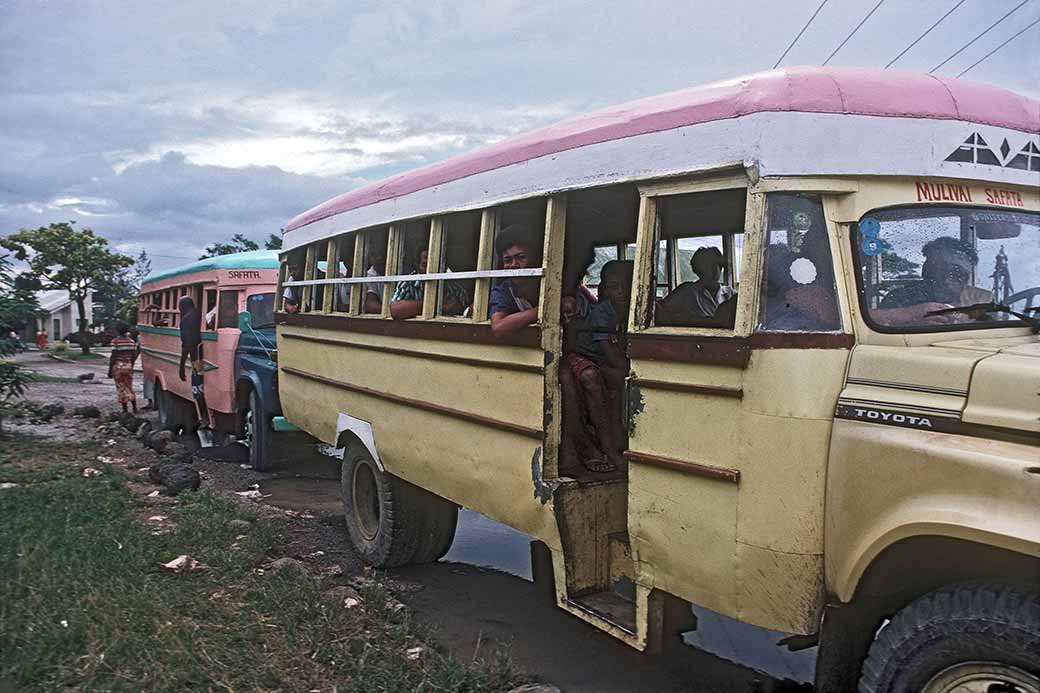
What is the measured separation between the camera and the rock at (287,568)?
5.30 meters

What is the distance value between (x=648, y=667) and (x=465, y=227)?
254cm

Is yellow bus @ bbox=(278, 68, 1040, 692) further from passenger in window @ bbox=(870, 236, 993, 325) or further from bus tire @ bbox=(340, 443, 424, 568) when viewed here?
bus tire @ bbox=(340, 443, 424, 568)

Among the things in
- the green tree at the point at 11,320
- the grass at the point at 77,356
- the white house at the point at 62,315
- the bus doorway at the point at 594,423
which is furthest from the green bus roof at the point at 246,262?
the white house at the point at 62,315

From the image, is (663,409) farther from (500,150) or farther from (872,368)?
(500,150)

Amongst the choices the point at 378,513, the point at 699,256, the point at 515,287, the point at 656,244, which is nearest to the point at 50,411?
the point at 378,513

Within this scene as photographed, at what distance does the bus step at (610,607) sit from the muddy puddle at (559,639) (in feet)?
1.77

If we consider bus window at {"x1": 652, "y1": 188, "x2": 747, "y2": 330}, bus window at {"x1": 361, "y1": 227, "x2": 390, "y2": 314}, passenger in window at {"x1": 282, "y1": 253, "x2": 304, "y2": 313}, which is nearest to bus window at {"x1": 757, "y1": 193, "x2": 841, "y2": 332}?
bus window at {"x1": 652, "y1": 188, "x2": 747, "y2": 330}

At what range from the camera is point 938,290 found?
9.71 ft

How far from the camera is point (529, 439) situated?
159 inches

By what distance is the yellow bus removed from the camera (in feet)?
8.02

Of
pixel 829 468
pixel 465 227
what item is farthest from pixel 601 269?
pixel 829 468

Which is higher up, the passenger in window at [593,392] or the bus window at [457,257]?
the bus window at [457,257]

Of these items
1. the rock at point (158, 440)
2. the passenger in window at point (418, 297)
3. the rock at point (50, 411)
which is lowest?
the rock at point (50, 411)

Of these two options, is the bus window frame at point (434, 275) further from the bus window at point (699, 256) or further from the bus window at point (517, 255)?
the bus window at point (699, 256)
